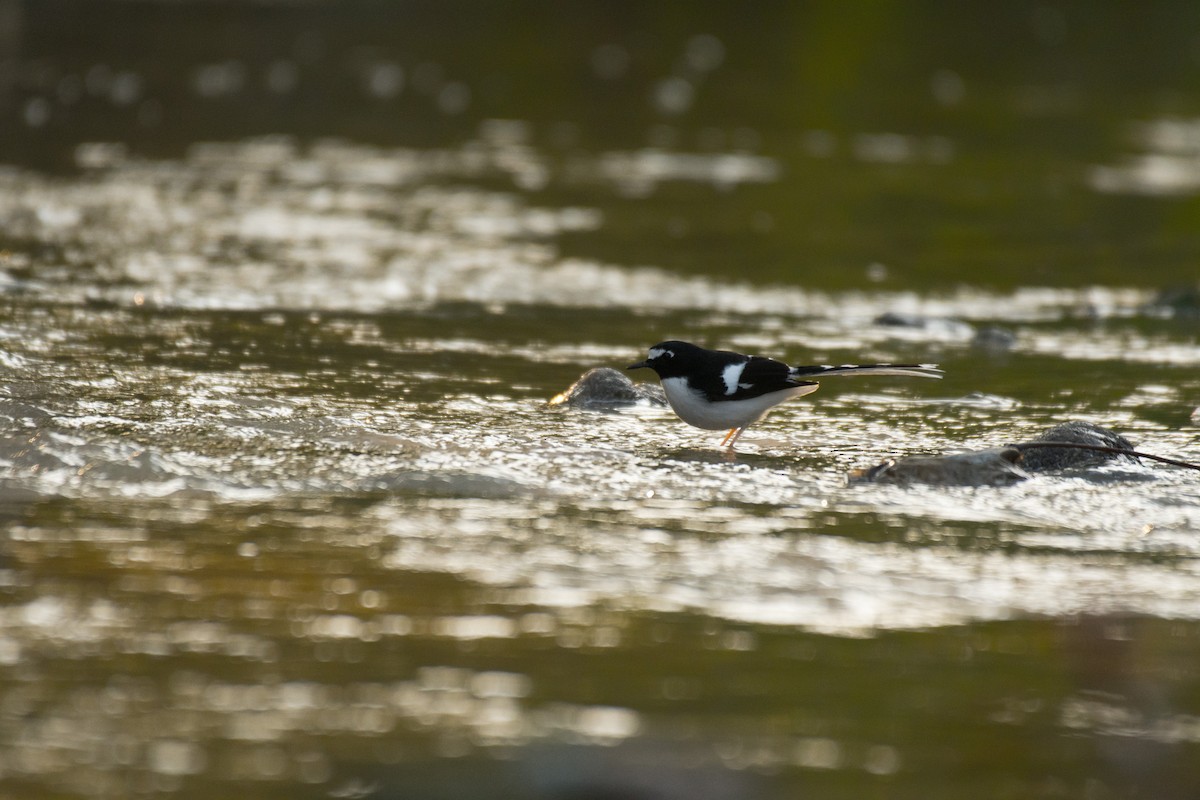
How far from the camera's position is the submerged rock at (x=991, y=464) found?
215 inches

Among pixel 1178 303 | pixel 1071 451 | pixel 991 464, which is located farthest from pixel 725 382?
pixel 1178 303

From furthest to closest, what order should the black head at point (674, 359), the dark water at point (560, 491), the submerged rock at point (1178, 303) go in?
the submerged rock at point (1178, 303) → the black head at point (674, 359) → the dark water at point (560, 491)

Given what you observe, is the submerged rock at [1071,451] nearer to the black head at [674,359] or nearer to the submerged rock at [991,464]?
the submerged rock at [991,464]

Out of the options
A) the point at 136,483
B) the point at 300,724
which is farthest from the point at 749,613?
the point at 136,483

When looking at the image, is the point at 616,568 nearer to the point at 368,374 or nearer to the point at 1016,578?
the point at 1016,578

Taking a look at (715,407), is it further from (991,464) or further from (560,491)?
(991,464)

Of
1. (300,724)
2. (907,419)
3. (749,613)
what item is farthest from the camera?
(907,419)

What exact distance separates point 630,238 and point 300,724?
27.8 ft

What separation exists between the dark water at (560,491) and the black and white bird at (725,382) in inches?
7.1

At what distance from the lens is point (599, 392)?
672 cm

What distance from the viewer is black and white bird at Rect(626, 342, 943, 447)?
5945mm

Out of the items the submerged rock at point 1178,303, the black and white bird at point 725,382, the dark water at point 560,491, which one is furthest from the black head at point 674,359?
the submerged rock at point 1178,303

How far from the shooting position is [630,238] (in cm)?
1165

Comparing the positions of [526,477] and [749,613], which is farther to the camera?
[526,477]
